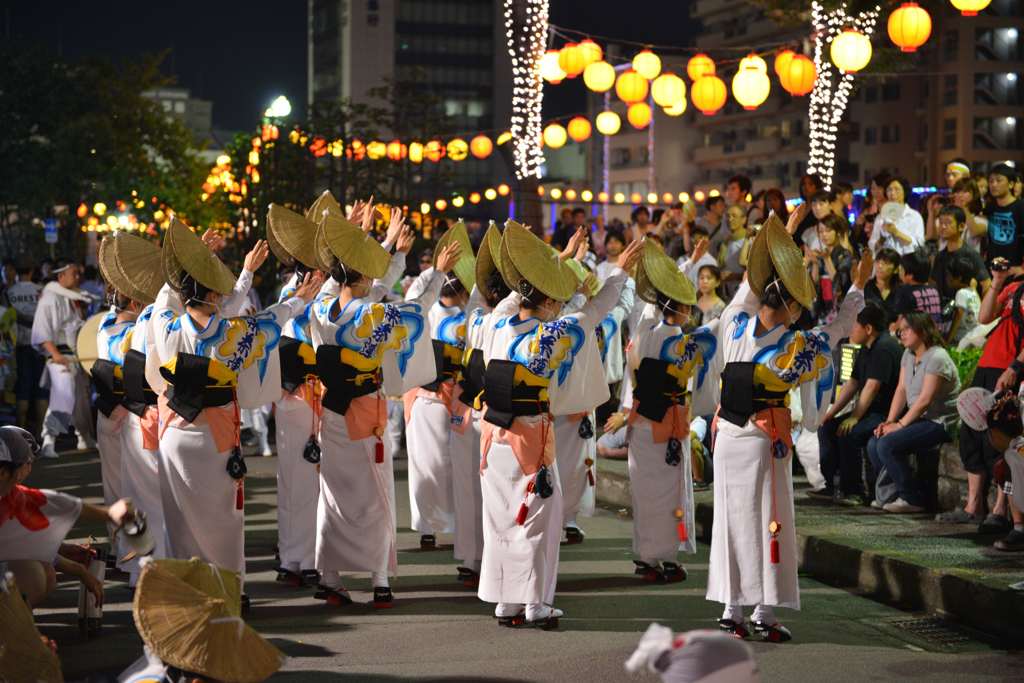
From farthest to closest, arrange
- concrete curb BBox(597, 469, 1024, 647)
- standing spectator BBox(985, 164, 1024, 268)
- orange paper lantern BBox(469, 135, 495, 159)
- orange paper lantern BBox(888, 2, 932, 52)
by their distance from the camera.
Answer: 1. orange paper lantern BBox(469, 135, 495, 159)
2. orange paper lantern BBox(888, 2, 932, 52)
3. standing spectator BBox(985, 164, 1024, 268)
4. concrete curb BBox(597, 469, 1024, 647)

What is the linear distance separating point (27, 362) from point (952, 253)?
12.2m

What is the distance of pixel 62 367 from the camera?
17.0 metres

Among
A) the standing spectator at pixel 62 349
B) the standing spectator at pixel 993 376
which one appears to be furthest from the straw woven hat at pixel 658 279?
the standing spectator at pixel 62 349

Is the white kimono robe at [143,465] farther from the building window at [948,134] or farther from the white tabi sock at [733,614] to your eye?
the building window at [948,134]

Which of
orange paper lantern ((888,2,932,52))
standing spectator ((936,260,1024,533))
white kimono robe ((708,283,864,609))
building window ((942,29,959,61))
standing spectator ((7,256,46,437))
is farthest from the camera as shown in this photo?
building window ((942,29,959,61))

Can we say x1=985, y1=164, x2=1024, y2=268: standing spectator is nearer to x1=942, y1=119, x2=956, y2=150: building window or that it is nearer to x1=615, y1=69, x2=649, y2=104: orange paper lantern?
x1=615, y1=69, x2=649, y2=104: orange paper lantern

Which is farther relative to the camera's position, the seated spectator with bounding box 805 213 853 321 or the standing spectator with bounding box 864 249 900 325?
the seated spectator with bounding box 805 213 853 321

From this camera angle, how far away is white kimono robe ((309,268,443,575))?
8.76 metres

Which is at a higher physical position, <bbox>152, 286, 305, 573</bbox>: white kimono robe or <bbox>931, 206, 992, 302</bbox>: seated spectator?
<bbox>931, 206, 992, 302</bbox>: seated spectator

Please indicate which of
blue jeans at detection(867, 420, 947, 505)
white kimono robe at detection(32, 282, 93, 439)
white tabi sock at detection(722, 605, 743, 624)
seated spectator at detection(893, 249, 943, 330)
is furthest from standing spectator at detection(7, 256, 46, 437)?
white tabi sock at detection(722, 605, 743, 624)

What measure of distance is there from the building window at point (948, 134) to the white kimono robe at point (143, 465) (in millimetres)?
40103

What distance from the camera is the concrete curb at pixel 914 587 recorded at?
765cm

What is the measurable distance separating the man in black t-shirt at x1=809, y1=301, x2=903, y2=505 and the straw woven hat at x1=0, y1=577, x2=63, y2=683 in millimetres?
7346

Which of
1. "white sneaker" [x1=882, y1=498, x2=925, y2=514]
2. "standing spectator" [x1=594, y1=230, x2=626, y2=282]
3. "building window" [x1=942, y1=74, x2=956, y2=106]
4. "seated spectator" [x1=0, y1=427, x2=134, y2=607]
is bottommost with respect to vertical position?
"white sneaker" [x1=882, y1=498, x2=925, y2=514]
